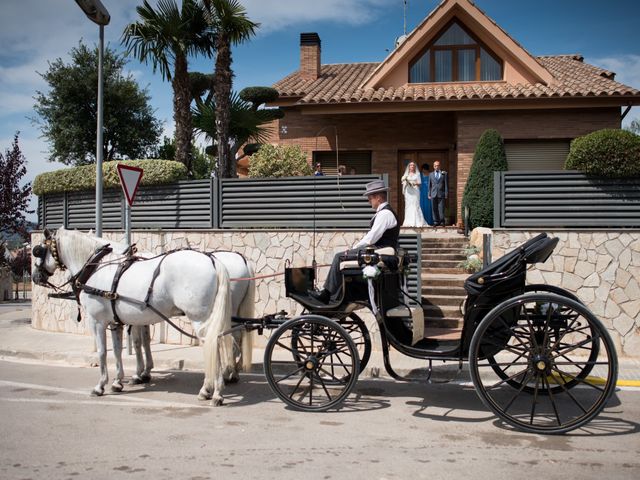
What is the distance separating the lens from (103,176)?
1126 centimetres

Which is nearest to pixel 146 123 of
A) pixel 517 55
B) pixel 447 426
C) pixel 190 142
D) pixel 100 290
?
pixel 190 142

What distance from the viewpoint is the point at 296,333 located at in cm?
589

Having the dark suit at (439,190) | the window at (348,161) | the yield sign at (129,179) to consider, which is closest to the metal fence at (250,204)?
the yield sign at (129,179)

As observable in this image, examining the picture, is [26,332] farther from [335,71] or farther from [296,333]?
[335,71]

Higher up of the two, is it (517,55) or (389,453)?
(517,55)

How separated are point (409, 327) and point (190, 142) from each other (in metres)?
8.95

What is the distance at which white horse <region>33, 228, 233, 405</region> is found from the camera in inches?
244

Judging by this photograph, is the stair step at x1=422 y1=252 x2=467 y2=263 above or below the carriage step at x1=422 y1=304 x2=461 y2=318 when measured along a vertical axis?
above

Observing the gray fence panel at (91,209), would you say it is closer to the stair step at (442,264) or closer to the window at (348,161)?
the stair step at (442,264)

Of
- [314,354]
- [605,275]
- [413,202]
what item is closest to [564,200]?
[605,275]

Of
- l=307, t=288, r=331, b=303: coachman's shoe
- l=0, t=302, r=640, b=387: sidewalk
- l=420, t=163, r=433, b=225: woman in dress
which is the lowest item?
l=0, t=302, r=640, b=387: sidewalk

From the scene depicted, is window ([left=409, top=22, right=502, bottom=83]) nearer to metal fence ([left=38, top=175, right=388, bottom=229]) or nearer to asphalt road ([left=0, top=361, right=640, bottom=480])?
metal fence ([left=38, top=175, right=388, bottom=229])

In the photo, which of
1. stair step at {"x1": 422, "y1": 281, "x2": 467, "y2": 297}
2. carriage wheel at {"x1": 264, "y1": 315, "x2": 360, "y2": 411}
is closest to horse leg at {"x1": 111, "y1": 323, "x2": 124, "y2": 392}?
carriage wheel at {"x1": 264, "y1": 315, "x2": 360, "y2": 411}

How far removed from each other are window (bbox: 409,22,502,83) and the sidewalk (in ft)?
34.1
